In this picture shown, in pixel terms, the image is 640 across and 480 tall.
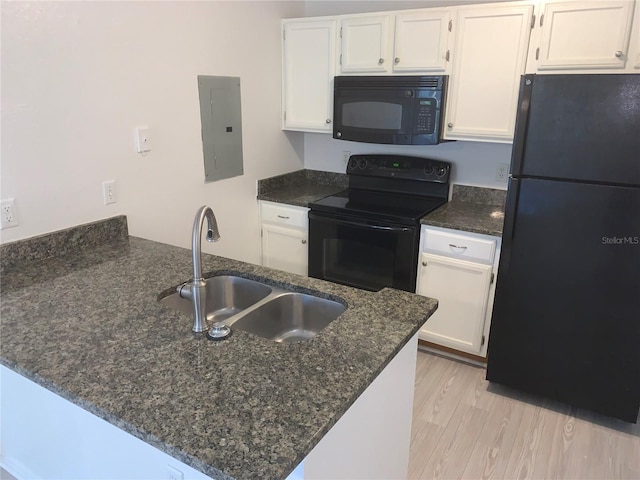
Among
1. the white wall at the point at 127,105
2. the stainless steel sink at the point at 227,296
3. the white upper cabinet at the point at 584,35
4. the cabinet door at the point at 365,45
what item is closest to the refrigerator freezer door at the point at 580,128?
the white upper cabinet at the point at 584,35

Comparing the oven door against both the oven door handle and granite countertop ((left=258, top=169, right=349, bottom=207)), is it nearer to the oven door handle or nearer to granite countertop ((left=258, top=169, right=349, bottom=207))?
the oven door handle

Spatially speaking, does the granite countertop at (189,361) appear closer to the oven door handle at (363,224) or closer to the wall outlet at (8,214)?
the wall outlet at (8,214)

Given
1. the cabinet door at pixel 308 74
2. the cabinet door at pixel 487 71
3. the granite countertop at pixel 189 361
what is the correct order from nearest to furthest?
the granite countertop at pixel 189 361, the cabinet door at pixel 487 71, the cabinet door at pixel 308 74

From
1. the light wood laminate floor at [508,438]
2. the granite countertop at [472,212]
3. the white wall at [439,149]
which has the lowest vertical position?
the light wood laminate floor at [508,438]

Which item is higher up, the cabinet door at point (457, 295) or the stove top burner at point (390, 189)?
the stove top burner at point (390, 189)

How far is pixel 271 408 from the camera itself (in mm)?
1053

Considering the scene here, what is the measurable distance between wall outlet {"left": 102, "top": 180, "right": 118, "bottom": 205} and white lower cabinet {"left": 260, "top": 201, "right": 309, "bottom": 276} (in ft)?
3.88

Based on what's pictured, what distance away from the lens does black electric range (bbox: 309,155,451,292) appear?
2779mm

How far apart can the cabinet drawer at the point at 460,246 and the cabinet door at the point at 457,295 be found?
0.04 m

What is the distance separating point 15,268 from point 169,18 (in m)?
1.40

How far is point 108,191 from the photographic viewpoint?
2.19 m

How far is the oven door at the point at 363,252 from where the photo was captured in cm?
276

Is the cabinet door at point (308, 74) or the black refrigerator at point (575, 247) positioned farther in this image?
the cabinet door at point (308, 74)

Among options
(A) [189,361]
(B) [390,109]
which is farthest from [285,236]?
(A) [189,361]
